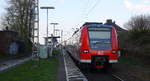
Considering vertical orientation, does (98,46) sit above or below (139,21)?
below

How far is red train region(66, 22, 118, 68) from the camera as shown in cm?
2325

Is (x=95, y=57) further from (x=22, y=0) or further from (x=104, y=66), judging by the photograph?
(x=22, y=0)

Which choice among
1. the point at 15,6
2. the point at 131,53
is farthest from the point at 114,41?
the point at 15,6

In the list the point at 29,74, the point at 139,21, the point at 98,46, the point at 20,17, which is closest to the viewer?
the point at 29,74

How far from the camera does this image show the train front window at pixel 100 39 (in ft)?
76.8

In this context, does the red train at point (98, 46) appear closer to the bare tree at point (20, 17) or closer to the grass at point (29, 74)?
the grass at point (29, 74)

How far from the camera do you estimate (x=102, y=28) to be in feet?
A: 79.2

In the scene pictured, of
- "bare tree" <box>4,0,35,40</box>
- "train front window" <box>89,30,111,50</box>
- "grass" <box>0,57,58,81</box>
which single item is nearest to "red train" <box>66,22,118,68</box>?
"train front window" <box>89,30,111,50</box>

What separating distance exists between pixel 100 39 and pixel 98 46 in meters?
0.58

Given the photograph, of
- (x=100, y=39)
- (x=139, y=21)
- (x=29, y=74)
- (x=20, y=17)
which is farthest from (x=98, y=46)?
(x=139, y=21)

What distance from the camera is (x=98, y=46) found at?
2344 cm

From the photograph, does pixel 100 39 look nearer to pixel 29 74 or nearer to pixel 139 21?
pixel 29 74

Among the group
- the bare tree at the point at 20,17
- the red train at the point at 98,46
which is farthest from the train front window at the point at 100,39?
the bare tree at the point at 20,17

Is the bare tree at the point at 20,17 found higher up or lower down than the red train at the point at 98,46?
higher up
